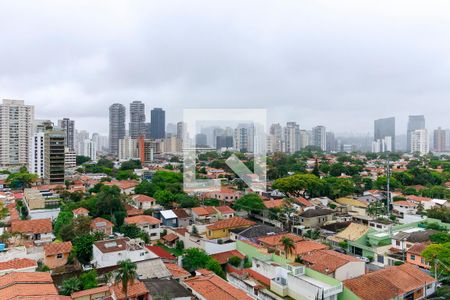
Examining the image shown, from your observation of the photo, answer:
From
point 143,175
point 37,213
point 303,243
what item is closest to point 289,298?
point 303,243

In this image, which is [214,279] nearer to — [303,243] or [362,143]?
[303,243]

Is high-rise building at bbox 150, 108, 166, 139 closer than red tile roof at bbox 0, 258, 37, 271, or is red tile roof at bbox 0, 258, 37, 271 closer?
red tile roof at bbox 0, 258, 37, 271

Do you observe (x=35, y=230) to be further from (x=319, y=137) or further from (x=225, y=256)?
(x=319, y=137)

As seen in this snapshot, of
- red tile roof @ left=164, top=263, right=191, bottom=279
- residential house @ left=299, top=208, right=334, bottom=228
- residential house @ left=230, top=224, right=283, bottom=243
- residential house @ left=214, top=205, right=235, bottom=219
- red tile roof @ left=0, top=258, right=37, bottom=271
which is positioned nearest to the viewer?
Result: red tile roof @ left=164, top=263, right=191, bottom=279

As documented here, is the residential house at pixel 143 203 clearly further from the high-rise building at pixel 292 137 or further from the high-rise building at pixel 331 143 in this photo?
the high-rise building at pixel 331 143

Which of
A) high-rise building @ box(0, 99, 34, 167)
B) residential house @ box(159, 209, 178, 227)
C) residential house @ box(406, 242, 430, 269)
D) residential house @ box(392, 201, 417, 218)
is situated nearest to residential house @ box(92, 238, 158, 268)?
residential house @ box(159, 209, 178, 227)

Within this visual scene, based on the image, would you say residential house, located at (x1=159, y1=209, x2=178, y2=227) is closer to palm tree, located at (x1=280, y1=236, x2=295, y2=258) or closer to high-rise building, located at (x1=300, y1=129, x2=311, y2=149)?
palm tree, located at (x1=280, y1=236, x2=295, y2=258)
